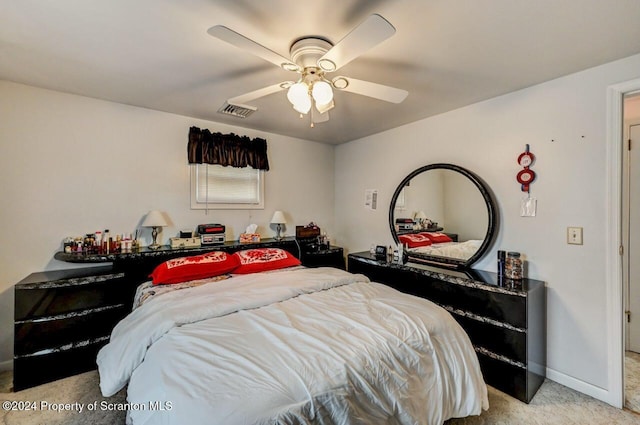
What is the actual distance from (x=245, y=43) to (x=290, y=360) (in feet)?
5.06

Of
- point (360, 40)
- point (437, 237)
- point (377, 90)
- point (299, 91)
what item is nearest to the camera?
point (360, 40)

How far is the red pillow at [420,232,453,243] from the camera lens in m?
2.94

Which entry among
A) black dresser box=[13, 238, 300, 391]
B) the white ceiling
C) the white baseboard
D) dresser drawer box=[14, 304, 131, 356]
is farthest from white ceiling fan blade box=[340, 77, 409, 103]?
dresser drawer box=[14, 304, 131, 356]

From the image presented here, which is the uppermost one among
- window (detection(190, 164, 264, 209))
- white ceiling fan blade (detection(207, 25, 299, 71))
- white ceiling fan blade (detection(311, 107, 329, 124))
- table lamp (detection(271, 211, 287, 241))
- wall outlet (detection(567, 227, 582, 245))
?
white ceiling fan blade (detection(207, 25, 299, 71))

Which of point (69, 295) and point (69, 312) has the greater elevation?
point (69, 295)

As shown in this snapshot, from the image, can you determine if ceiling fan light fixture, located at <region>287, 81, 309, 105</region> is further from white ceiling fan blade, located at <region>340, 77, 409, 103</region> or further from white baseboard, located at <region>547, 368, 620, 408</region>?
white baseboard, located at <region>547, 368, 620, 408</region>

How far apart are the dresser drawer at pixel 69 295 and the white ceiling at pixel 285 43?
5.57 feet

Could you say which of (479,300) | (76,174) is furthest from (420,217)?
(76,174)

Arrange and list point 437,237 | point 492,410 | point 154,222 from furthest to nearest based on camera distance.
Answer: point 437,237
point 154,222
point 492,410

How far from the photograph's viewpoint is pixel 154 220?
278cm

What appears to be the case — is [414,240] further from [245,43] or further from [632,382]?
[245,43]

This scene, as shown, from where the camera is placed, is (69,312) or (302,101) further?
(69,312)

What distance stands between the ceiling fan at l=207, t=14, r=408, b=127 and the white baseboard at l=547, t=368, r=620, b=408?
2547mm

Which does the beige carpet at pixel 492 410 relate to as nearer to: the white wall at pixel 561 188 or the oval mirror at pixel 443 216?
the white wall at pixel 561 188
